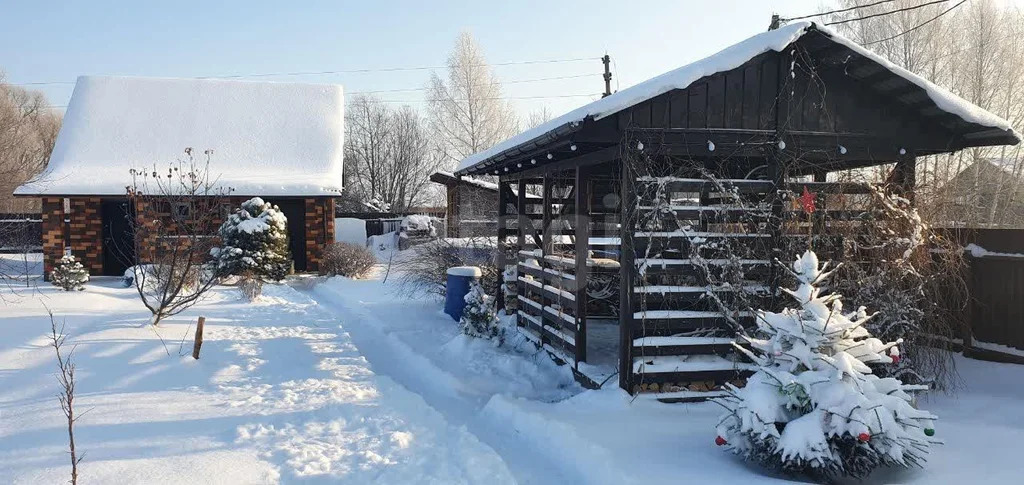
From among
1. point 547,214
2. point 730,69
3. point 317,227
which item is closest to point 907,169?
point 730,69

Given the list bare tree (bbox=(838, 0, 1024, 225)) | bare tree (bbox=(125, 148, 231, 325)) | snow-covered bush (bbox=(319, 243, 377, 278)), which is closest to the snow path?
bare tree (bbox=(125, 148, 231, 325))

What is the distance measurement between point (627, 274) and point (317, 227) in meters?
13.9

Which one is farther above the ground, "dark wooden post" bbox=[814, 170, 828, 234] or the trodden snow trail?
"dark wooden post" bbox=[814, 170, 828, 234]

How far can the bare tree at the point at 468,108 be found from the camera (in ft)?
103

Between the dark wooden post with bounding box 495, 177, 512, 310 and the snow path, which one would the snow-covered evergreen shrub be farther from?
the dark wooden post with bounding box 495, 177, 512, 310

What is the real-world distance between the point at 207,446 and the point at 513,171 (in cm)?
596

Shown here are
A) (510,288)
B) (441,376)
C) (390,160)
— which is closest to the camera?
(441,376)

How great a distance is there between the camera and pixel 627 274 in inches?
244

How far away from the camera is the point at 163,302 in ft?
29.5

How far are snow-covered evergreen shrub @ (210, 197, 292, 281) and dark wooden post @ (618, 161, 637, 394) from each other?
33.1 ft

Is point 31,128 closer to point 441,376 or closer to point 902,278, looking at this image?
point 441,376

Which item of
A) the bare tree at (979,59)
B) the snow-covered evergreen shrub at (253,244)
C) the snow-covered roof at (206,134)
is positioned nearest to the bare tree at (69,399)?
the snow-covered evergreen shrub at (253,244)

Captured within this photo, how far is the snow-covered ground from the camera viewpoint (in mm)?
4547

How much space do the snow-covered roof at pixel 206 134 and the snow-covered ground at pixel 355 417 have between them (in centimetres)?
944
